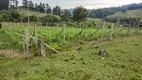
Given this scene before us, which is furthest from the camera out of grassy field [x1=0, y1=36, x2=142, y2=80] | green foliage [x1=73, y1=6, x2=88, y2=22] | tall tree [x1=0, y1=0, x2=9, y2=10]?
tall tree [x1=0, y1=0, x2=9, y2=10]

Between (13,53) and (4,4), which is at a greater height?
(4,4)

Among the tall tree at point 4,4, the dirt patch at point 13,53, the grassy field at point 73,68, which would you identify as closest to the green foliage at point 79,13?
the tall tree at point 4,4

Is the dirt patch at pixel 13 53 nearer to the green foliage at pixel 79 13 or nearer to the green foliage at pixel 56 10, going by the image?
Answer: the green foliage at pixel 79 13

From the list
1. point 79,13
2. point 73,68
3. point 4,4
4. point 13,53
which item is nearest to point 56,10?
point 4,4

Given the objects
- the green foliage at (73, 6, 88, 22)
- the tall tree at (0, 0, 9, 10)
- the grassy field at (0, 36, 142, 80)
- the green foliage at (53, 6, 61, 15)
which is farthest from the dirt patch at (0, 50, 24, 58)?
the green foliage at (53, 6, 61, 15)

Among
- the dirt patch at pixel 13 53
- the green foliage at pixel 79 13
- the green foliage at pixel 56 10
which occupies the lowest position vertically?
the dirt patch at pixel 13 53

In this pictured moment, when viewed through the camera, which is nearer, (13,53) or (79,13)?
→ (13,53)

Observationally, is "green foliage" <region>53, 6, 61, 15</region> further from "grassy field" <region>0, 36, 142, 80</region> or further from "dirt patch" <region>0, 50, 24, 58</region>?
"grassy field" <region>0, 36, 142, 80</region>

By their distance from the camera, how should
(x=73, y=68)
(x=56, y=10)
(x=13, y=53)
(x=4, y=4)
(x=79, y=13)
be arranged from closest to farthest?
(x=73, y=68)
(x=13, y=53)
(x=79, y=13)
(x=4, y=4)
(x=56, y=10)

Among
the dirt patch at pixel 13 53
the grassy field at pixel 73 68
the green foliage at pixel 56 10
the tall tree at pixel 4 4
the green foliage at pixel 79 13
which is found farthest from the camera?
the green foliage at pixel 56 10

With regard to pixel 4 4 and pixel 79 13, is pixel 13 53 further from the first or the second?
pixel 4 4

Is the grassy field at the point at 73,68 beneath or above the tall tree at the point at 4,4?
beneath

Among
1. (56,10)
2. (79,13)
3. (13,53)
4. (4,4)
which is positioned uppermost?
(4,4)

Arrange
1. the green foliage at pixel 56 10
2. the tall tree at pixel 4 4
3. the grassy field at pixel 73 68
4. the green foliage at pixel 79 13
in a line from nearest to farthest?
the grassy field at pixel 73 68, the green foliage at pixel 79 13, the tall tree at pixel 4 4, the green foliage at pixel 56 10
